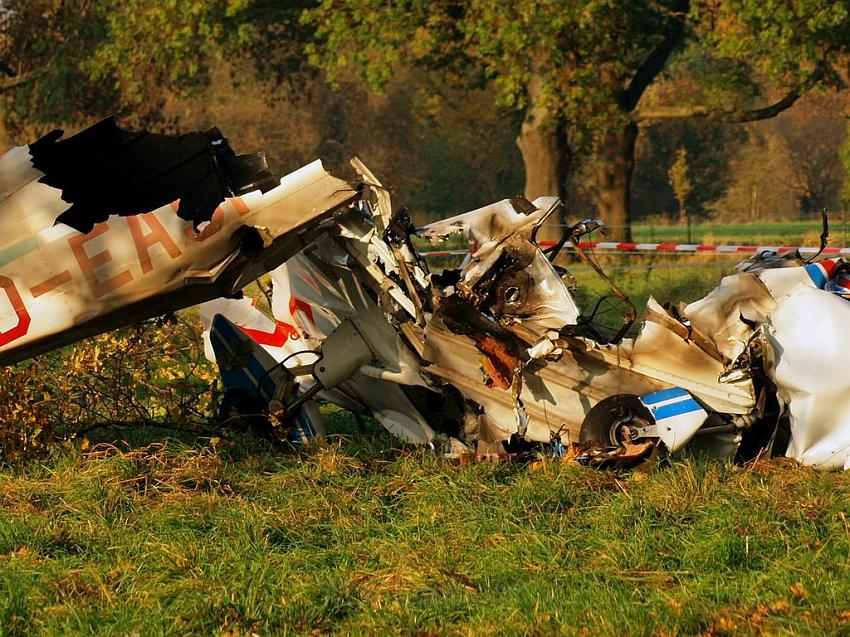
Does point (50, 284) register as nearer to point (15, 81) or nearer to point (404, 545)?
point (404, 545)

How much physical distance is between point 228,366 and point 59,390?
3.65ft

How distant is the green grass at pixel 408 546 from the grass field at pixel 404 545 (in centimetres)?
1

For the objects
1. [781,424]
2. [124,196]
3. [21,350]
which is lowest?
[781,424]

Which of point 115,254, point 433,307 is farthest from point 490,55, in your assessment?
point 115,254

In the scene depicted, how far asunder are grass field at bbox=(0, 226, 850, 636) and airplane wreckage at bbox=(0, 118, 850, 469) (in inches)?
13.7

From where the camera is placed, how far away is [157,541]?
600 centimetres

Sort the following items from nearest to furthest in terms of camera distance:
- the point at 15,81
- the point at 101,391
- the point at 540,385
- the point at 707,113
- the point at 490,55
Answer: the point at 540,385
the point at 101,391
the point at 490,55
the point at 707,113
the point at 15,81

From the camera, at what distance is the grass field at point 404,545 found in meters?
5.04

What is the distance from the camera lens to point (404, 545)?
19.5 ft

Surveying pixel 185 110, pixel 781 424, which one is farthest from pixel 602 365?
pixel 185 110

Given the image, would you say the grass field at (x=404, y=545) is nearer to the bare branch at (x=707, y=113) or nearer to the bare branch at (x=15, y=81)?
the bare branch at (x=707, y=113)

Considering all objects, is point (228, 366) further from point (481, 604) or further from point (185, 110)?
point (185, 110)

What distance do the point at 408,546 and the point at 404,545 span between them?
2 cm

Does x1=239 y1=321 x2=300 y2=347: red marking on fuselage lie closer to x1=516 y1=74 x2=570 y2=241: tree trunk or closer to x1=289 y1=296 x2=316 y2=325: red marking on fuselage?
x1=289 y1=296 x2=316 y2=325: red marking on fuselage
